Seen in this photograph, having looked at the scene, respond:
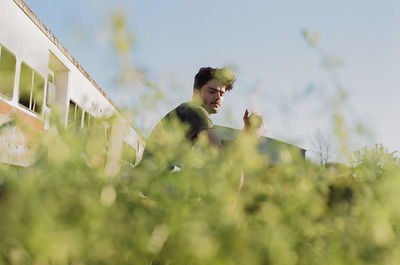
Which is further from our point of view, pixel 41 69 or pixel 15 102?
pixel 41 69

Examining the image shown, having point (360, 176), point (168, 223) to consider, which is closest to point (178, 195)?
point (168, 223)

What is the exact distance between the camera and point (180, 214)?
21.3 inches

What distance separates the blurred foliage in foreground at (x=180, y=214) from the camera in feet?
1.57

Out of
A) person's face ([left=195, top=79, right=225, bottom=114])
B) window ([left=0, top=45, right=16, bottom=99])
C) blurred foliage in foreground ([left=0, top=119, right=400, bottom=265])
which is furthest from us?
window ([left=0, top=45, right=16, bottom=99])

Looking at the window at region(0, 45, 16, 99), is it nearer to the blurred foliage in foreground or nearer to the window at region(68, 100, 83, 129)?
the window at region(68, 100, 83, 129)

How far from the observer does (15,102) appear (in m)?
7.30

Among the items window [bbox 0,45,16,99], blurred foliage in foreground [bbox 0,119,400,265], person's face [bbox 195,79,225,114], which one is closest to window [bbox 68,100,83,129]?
blurred foliage in foreground [bbox 0,119,400,265]

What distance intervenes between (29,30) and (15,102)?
4.35 feet

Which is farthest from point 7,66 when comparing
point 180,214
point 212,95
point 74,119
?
point 180,214

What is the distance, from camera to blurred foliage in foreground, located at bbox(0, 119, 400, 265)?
1.57 feet

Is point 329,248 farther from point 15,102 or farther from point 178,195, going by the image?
point 15,102

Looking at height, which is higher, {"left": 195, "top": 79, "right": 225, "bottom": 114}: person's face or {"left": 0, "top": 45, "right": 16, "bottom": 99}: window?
{"left": 0, "top": 45, "right": 16, "bottom": 99}: window

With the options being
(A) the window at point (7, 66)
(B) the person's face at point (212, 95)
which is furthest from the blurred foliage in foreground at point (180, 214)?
(A) the window at point (7, 66)

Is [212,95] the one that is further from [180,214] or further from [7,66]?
[7,66]
